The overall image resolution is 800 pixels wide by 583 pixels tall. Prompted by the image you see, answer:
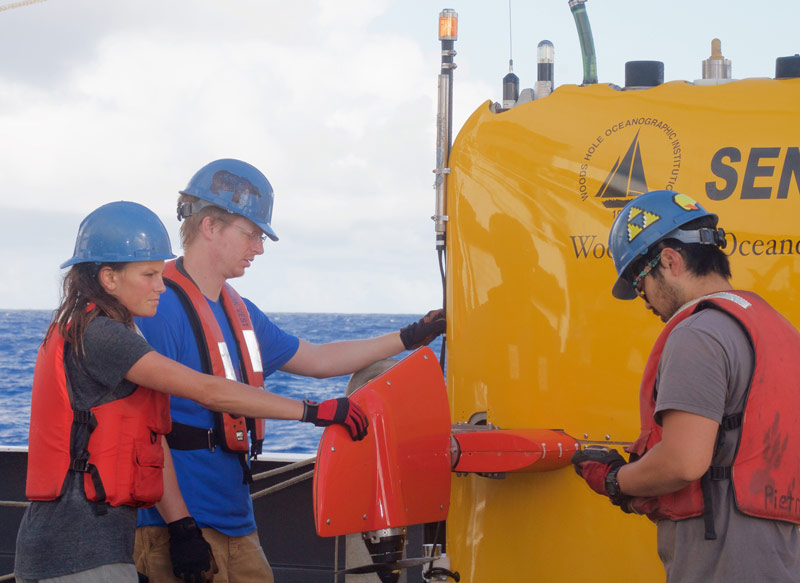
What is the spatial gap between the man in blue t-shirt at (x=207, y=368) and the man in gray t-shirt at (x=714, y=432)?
1.18 metres

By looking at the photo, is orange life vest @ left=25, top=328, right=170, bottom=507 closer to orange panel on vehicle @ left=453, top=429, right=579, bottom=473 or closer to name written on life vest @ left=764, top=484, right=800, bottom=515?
orange panel on vehicle @ left=453, top=429, right=579, bottom=473

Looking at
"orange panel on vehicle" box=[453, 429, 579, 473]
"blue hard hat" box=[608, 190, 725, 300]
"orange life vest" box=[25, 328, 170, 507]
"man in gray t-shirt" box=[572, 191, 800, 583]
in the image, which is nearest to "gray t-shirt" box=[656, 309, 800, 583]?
"man in gray t-shirt" box=[572, 191, 800, 583]

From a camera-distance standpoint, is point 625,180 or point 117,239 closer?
point 117,239

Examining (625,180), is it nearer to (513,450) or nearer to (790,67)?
(790,67)

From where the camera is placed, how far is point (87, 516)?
280 centimetres

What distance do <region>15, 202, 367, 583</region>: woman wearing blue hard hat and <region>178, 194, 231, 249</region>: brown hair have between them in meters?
0.53

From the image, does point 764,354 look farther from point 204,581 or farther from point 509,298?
point 204,581

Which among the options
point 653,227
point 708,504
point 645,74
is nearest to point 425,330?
point 645,74

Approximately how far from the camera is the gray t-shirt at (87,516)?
273 cm

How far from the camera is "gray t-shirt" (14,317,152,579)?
2.73 meters

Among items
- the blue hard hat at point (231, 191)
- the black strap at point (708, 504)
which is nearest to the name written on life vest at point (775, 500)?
the black strap at point (708, 504)

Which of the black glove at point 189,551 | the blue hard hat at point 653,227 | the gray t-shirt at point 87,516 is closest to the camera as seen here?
the blue hard hat at point 653,227

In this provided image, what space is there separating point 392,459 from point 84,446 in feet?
3.25

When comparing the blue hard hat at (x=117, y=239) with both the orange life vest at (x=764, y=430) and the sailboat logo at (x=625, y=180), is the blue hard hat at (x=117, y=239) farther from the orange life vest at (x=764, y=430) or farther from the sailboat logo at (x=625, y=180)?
the orange life vest at (x=764, y=430)
